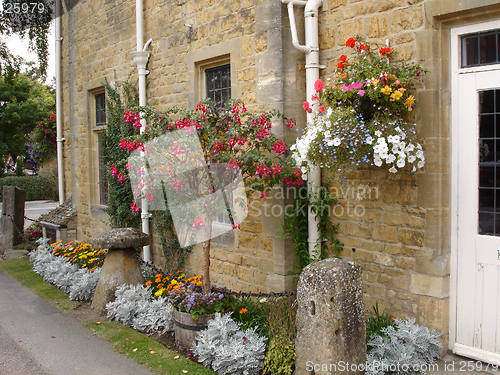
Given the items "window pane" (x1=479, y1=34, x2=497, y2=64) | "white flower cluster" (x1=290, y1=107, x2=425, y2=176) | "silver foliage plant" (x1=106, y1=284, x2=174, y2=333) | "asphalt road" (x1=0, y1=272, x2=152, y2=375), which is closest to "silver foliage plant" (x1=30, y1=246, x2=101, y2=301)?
"asphalt road" (x1=0, y1=272, x2=152, y2=375)

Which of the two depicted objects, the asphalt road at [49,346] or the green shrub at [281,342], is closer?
the green shrub at [281,342]

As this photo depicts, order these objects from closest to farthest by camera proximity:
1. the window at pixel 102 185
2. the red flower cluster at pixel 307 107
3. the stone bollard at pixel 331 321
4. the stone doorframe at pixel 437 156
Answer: the stone bollard at pixel 331 321 < the stone doorframe at pixel 437 156 < the red flower cluster at pixel 307 107 < the window at pixel 102 185

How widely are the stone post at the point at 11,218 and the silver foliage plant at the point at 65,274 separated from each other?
1454 millimetres

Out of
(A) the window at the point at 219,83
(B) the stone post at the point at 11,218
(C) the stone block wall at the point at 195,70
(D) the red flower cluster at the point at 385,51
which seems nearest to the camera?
(D) the red flower cluster at the point at 385,51

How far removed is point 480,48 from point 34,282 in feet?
24.2

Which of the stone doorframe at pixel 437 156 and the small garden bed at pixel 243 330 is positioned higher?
the stone doorframe at pixel 437 156

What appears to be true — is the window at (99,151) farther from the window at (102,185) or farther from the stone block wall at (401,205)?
the stone block wall at (401,205)

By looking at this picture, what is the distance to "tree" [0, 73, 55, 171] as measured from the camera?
2638cm

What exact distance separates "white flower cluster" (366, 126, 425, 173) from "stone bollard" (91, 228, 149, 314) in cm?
359

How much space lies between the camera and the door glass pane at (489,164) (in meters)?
3.82

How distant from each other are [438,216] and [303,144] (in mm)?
1389

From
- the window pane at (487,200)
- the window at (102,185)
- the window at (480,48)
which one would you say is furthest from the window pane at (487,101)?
the window at (102,185)

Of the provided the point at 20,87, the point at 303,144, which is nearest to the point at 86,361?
the point at 303,144

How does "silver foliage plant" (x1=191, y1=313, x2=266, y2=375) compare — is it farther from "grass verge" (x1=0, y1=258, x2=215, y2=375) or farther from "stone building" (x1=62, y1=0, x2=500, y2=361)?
"stone building" (x1=62, y1=0, x2=500, y2=361)
